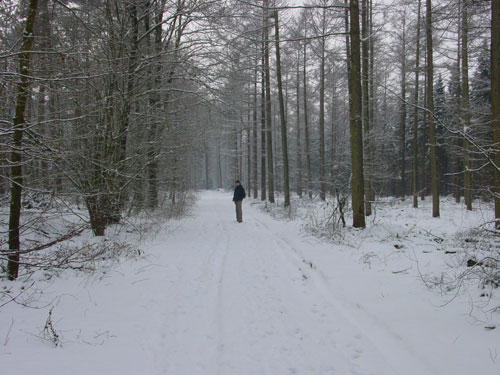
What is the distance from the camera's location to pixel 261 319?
3.48 m

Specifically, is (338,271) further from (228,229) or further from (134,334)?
(228,229)

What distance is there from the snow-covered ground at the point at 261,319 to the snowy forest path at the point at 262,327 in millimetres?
16

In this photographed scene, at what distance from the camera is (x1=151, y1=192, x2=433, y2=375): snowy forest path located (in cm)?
263

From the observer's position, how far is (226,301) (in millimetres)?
4027

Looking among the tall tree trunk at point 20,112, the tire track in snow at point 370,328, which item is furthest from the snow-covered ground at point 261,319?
the tall tree trunk at point 20,112

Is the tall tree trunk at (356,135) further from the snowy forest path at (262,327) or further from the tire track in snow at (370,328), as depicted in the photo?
the tire track in snow at (370,328)

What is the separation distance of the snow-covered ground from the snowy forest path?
0.02m

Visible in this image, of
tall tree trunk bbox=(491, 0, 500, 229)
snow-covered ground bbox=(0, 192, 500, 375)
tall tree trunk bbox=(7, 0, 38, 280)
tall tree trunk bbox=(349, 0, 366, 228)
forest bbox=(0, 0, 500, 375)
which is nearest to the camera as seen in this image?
snow-covered ground bbox=(0, 192, 500, 375)

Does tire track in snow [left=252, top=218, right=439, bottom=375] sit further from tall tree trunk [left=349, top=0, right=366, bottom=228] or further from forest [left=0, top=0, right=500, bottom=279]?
tall tree trunk [left=349, top=0, right=366, bottom=228]

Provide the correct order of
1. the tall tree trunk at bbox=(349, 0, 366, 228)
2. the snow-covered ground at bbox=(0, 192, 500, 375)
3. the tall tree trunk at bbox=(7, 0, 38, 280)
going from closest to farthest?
1. the snow-covered ground at bbox=(0, 192, 500, 375)
2. the tall tree trunk at bbox=(7, 0, 38, 280)
3. the tall tree trunk at bbox=(349, 0, 366, 228)

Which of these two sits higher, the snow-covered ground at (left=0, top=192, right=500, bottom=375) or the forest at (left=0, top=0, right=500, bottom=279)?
the forest at (left=0, top=0, right=500, bottom=279)

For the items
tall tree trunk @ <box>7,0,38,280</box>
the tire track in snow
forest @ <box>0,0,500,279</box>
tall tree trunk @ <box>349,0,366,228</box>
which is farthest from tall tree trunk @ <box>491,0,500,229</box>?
tall tree trunk @ <box>7,0,38,280</box>

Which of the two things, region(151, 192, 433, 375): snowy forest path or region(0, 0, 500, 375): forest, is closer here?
region(151, 192, 433, 375): snowy forest path

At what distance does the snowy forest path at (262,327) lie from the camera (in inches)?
103
